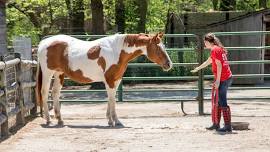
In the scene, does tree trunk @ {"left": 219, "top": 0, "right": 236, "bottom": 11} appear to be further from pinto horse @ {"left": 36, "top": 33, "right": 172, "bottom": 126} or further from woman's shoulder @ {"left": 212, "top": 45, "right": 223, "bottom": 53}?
woman's shoulder @ {"left": 212, "top": 45, "right": 223, "bottom": 53}

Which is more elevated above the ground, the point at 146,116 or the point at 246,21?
the point at 246,21

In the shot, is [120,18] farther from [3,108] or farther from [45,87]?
[3,108]

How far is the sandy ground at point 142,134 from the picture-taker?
26.0 feet

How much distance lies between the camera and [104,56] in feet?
33.1

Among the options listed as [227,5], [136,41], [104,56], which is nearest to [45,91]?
[104,56]

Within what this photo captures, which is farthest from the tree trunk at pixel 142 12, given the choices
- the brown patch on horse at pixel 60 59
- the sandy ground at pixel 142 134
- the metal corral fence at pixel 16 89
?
the brown patch on horse at pixel 60 59

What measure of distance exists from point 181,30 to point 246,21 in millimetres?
5091

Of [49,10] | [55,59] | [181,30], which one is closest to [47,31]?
[49,10]

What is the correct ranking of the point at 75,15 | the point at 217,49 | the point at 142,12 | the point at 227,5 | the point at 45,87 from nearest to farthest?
the point at 217,49, the point at 45,87, the point at 142,12, the point at 75,15, the point at 227,5

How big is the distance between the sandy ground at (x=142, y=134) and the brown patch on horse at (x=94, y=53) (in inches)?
46.5

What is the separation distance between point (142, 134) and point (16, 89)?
248 cm

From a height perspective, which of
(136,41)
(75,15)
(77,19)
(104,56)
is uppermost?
(75,15)

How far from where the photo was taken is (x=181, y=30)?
24078mm

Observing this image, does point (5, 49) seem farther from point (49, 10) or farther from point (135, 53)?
point (49, 10)
